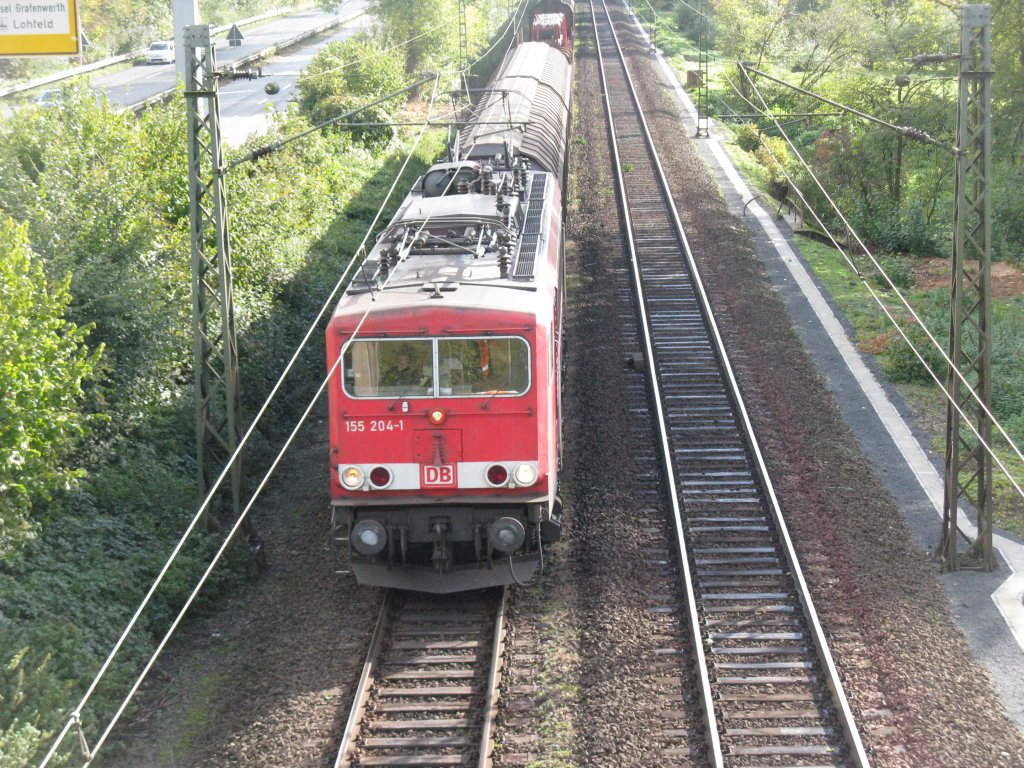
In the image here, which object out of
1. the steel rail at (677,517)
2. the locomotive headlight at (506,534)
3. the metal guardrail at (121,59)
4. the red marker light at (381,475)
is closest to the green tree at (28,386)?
the red marker light at (381,475)

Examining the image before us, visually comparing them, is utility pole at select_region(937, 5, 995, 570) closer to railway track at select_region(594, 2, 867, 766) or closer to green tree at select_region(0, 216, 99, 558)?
railway track at select_region(594, 2, 867, 766)

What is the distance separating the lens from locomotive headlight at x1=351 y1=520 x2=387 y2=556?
A: 10344 mm

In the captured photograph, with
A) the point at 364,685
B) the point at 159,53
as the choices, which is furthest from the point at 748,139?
the point at 364,685

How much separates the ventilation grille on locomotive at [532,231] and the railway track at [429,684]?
3.20 metres

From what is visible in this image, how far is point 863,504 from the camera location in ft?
42.7

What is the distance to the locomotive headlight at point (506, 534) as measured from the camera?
406 inches

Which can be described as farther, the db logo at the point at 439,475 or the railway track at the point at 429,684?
the db logo at the point at 439,475

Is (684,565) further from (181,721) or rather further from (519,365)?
Result: (181,721)

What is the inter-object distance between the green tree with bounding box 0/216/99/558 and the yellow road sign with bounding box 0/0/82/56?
9.39ft

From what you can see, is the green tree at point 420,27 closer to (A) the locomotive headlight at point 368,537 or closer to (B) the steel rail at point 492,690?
Answer: (A) the locomotive headlight at point 368,537

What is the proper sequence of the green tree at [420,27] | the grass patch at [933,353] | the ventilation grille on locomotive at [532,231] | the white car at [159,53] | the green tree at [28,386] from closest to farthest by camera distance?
the green tree at [28,386] → the ventilation grille on locomotive at [532,231] → the grass patch at [933,353] → the green tree at [420,27] → the white car at [159,53]

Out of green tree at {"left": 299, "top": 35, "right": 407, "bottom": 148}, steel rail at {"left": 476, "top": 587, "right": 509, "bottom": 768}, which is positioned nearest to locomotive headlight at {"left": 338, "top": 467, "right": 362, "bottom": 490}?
steel rail at {"left": 476, "top": 587, "right": 509, "bottom": 768}

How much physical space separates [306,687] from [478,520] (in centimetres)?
216

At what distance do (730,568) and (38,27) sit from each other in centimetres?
980
